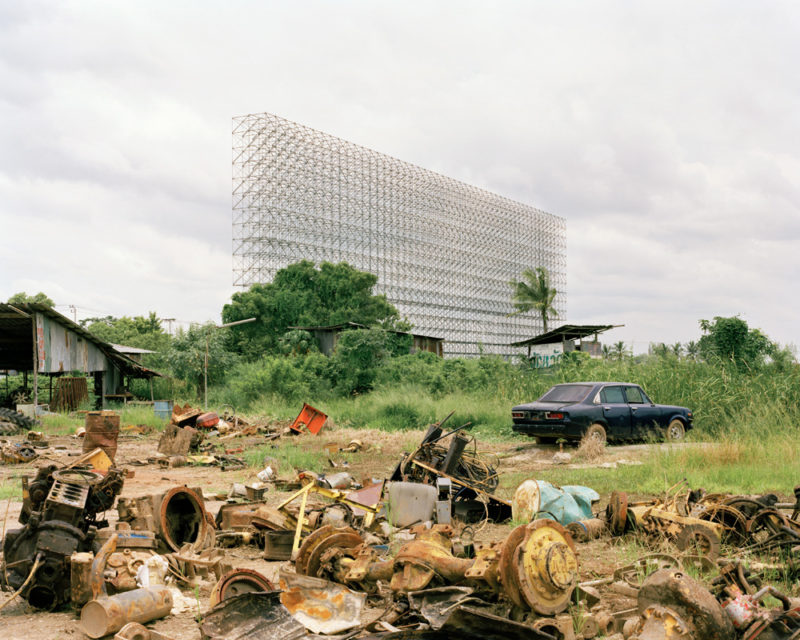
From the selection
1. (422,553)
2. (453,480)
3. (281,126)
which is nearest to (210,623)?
(422,553)

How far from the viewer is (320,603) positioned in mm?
4562

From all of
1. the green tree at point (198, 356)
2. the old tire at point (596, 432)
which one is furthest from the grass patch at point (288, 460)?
the green tree at point (198, 356)

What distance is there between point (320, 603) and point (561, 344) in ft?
94.3

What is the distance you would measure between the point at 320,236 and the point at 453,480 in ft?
156

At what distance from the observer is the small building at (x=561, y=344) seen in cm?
3076

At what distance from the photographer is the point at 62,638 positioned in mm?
4297

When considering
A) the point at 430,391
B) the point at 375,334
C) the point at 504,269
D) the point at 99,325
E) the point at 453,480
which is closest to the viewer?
the point at 453,480

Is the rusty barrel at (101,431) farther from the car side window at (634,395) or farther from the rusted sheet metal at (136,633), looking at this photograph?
the car side window at (634,395)

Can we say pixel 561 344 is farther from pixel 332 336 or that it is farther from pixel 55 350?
pixel 55 350

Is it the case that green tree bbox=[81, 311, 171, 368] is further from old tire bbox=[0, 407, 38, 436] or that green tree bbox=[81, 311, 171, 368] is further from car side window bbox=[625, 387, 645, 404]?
car side window bbox=[625, 387, 645, 404]

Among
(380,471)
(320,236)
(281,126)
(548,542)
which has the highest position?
(281,126)

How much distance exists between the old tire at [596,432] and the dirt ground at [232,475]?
41 cm

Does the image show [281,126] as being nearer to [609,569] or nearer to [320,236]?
[320,236]

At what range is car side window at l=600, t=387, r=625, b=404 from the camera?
14438 mm
